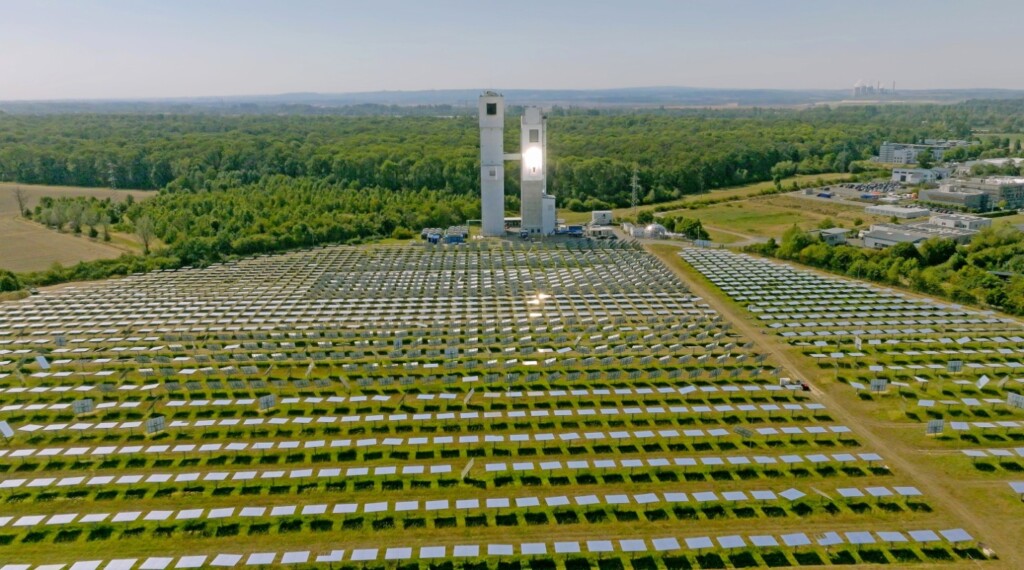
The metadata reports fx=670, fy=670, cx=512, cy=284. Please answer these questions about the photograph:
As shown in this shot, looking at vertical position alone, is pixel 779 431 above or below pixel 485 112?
below

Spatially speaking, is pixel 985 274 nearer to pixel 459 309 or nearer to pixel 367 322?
pixel 459 309

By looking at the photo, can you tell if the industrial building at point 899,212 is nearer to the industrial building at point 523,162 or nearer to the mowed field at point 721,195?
the mowed field at point 721,195

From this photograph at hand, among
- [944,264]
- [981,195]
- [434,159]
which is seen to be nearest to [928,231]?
[944,264]

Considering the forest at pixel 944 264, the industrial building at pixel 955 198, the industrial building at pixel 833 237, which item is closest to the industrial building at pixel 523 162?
the forest at pixel 944 264

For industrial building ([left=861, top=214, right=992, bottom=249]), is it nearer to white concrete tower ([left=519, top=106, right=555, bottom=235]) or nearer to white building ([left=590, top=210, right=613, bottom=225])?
white building ([left=590, top=210, right=613, bottom=225])

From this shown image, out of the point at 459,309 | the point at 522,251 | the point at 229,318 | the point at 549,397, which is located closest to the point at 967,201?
the point at 522,251

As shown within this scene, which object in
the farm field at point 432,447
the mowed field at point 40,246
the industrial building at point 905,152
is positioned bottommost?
the farm field at point 432,447
